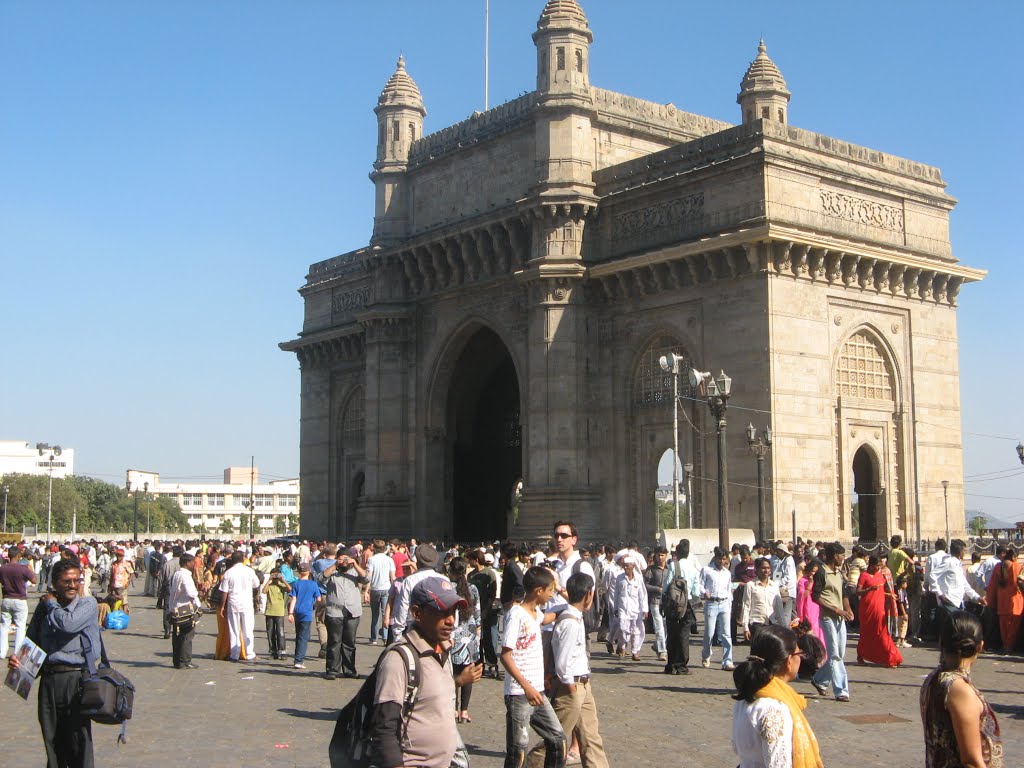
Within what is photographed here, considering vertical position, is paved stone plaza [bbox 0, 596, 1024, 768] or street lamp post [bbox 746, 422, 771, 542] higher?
street lamp post [bbox 746, 422, 771, 542]

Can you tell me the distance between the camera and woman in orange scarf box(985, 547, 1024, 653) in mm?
17406

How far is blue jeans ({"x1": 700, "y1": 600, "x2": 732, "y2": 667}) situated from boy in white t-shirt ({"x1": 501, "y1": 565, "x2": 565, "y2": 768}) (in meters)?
7.36

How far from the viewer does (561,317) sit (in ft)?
117

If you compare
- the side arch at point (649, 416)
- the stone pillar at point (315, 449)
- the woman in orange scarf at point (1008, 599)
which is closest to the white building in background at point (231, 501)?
the stone pillar at point (315, 449)

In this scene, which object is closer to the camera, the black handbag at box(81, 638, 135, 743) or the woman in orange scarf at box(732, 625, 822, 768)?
the woman in orange scarf at box(732, 625, 822, 768)

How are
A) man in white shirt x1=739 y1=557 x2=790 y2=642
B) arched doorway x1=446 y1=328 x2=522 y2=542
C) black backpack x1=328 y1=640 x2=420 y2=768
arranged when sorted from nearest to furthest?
1. black backpack x1=328 y1=640 x2=420 y2=768
2. man in white shirt x1=739 y1=557 x2=790 y2=642
3. arched doorway x1=446 y1=328 x2=522 y2=542

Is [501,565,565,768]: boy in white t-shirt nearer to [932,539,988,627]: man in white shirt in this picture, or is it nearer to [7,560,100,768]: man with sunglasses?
[7,560,100,768]: man with sunglasses

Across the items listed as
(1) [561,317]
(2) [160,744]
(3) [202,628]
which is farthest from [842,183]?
(2) [160,744]

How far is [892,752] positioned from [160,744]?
20.1 ft

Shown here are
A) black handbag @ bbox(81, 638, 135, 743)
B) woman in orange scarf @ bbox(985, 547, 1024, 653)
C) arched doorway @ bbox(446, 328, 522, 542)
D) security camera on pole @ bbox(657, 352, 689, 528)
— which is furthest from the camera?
arched doorway @ bbox(446, 328, 522, 542)

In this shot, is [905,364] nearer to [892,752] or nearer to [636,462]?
[636,462]

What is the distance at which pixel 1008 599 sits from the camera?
1772cm

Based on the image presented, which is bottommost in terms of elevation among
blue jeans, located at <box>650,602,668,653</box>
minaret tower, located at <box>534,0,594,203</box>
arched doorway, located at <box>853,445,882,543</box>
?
blue jeans, located at <box>650,602,668,653</box>

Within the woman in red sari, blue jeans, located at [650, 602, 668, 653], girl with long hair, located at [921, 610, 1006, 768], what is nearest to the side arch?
blue jeans, located at [650, 602, 668, 653]
